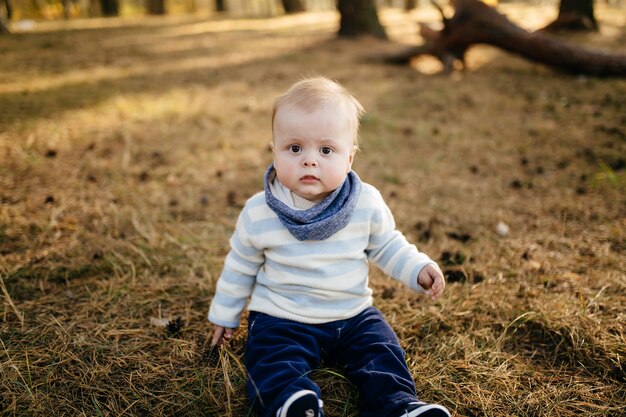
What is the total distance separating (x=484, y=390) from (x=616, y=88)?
5.43m

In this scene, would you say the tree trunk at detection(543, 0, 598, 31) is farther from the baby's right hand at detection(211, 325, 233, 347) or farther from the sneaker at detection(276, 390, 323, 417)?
the sneaker at detection(276, 390, 323, 417)

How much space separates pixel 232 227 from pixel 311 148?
152cm

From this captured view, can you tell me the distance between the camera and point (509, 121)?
5.12 m

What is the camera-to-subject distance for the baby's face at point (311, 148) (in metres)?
1.76

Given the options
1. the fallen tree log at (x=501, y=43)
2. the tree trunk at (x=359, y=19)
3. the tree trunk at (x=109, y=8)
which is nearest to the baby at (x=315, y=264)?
the fallen tree log at (x=501, y=43)

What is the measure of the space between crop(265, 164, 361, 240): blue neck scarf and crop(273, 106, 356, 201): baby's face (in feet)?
0.21

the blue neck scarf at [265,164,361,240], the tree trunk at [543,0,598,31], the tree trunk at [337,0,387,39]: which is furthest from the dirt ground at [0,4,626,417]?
the tree trunk at [337,0,387,39]

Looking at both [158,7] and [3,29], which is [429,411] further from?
[158,7]

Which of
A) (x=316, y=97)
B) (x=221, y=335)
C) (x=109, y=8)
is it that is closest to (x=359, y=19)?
(x=316, y=97)

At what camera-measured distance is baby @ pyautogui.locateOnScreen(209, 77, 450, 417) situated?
68.8 inches

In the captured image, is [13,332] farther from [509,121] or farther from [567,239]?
[509,121]

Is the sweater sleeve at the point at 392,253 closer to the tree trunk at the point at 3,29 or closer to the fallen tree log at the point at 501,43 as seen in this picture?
the fallen tree log at the point at 501,43

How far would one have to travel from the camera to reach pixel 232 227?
10.3 feet

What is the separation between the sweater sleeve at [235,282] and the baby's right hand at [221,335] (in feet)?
0.17
